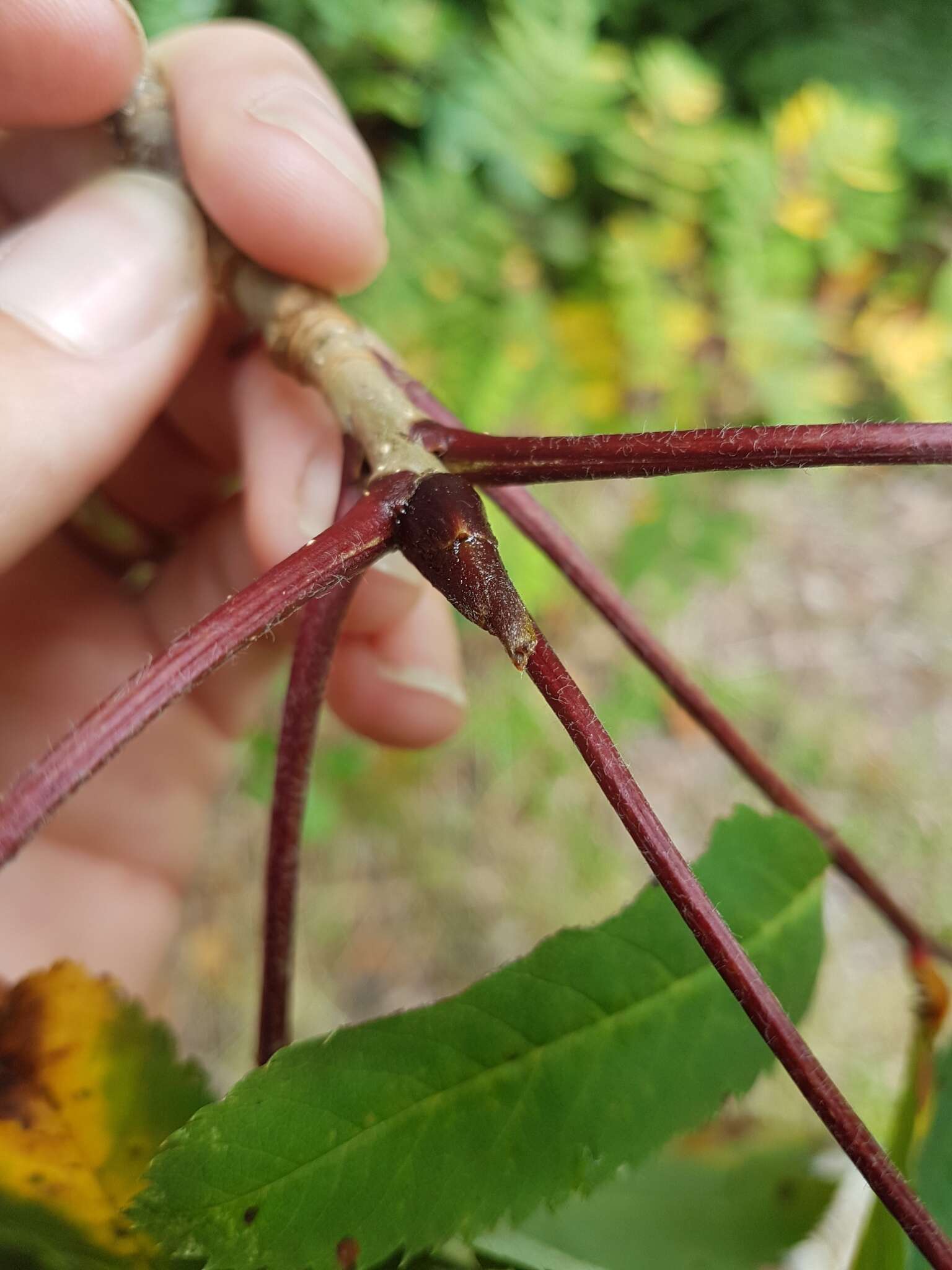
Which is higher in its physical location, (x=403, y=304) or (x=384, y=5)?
(x=384, y=5)

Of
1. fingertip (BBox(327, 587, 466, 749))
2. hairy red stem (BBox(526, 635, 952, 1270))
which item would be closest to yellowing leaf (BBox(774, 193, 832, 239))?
fingertip (BBox(327, 587, 466, 749))

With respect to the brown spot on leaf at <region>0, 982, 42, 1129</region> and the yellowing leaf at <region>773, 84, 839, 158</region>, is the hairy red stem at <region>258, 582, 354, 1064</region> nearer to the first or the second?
the brown spot on leaf at <region>0, 982, 42, 1129</region>

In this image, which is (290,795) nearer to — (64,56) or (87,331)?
(87,331)

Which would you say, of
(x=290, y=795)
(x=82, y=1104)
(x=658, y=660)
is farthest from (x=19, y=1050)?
(x=658, y=660)

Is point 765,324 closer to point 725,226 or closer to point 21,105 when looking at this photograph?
point 725,226

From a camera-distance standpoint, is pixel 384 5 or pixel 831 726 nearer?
pixel 384 5

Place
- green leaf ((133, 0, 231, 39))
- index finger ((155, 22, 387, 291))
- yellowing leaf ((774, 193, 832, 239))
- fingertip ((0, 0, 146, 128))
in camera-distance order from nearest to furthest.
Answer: fingertip ((0, 0, 146, 128)), index finger ((155, 22, 387, 291)), green leaf ((133, 0, 231, 39)), yellowing leaf ((774, 193, 832, 239))

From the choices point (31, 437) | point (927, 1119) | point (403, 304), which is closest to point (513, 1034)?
point (927, 1119)

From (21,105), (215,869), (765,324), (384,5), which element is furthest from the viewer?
(215,869)
